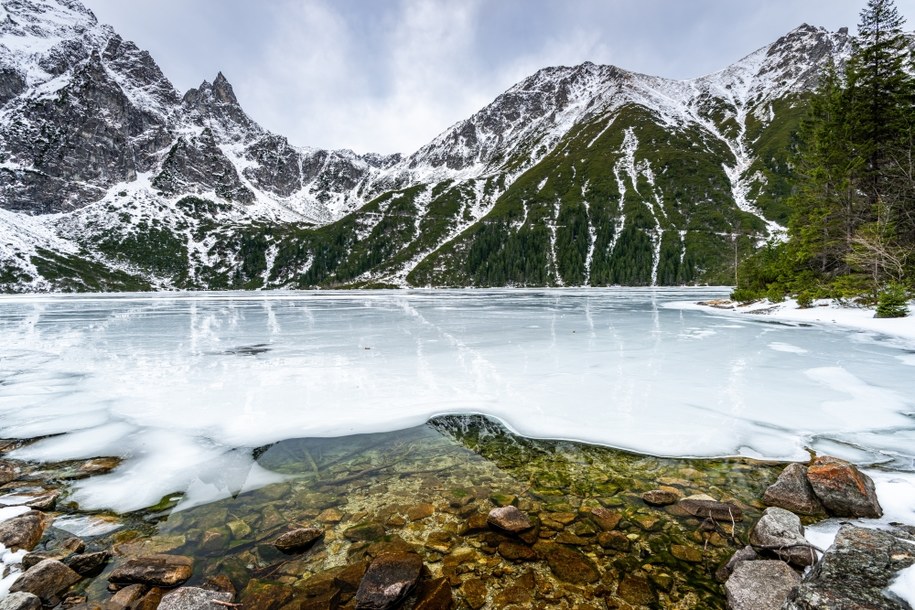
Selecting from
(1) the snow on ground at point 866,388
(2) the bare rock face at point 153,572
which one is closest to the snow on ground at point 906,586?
(1) the snow on ground at point 866,388

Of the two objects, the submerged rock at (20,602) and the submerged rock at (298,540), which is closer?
the submerged rock at (20,602)

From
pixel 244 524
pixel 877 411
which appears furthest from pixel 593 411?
pixel 244 524

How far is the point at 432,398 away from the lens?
11.4 m

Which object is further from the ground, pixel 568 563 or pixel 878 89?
pixel 878 89

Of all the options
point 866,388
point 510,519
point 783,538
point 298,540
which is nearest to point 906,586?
point 783,538

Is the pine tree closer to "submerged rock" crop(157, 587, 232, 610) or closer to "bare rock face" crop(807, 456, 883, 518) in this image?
"bare rock face" crop(807, 456, 883, 518)

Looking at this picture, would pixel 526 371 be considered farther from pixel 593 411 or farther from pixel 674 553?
pixel 674 553

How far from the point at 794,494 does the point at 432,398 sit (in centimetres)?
806

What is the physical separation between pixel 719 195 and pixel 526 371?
728ft

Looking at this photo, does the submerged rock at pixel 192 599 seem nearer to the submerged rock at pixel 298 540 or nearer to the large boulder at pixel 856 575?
the submerged rock at pixel 298 540

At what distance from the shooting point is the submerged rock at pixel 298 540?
210 inches

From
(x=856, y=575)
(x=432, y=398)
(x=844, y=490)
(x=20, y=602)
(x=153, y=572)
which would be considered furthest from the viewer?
(x=432, y=398)

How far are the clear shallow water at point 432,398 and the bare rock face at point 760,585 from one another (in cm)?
351

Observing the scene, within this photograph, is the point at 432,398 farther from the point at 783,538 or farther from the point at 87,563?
the point at 783,538
